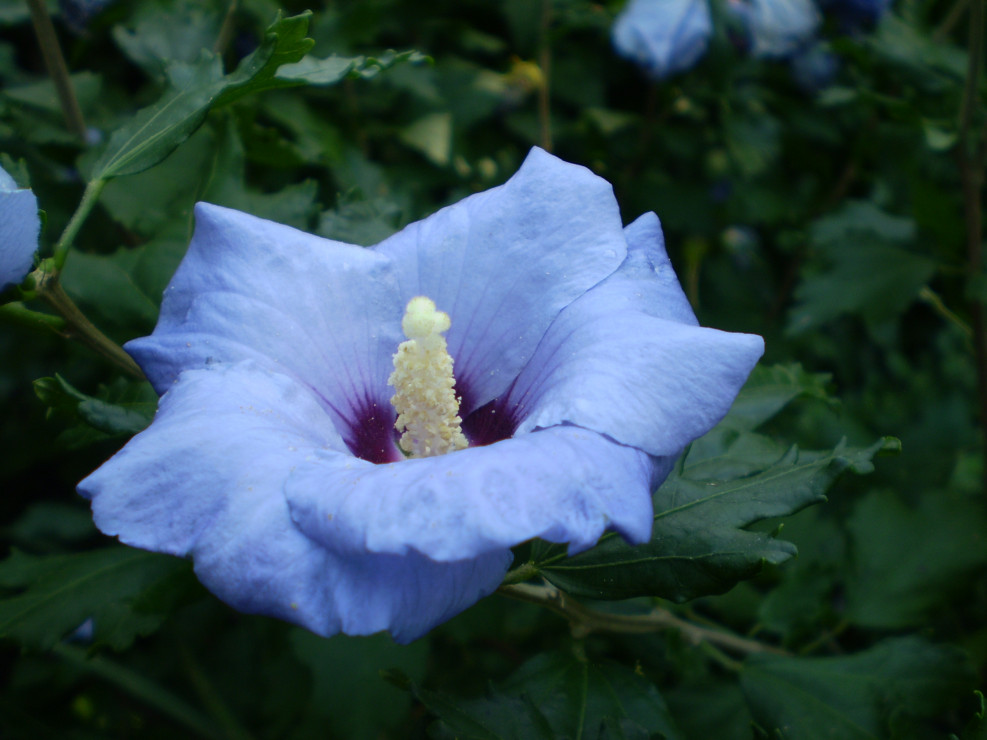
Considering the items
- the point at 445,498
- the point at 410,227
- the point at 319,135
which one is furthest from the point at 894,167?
the point at 445,498

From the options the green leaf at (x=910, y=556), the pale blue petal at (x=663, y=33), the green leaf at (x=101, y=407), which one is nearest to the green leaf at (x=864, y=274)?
the green leaf at (x=910, y=556)

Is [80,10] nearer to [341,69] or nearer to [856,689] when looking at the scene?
[341,69]

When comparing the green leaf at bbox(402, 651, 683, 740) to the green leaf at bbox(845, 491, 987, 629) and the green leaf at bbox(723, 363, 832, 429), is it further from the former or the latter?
the green leaf at bbox(845, 491, 987, 629)

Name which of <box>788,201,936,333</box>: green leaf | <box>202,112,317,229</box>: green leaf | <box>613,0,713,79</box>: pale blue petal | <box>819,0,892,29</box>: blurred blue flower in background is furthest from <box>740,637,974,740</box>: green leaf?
<box>819,0,892,29</box>: blurred blue flower in background

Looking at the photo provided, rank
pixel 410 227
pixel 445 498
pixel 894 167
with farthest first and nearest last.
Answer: pixel 894 167 → pixel 410 227 → pixel 445 498

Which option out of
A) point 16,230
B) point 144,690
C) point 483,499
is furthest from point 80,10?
point 483,499

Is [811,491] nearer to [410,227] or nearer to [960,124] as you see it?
[410,227]

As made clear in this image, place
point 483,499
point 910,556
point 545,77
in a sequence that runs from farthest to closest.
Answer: point 545,77
point 910,556
point 483,499
